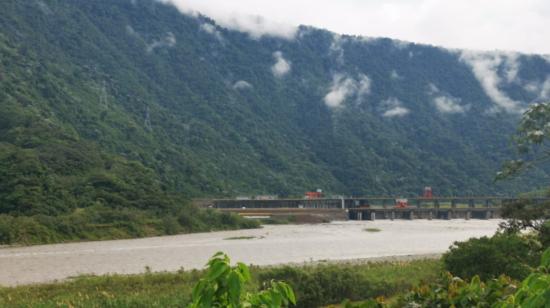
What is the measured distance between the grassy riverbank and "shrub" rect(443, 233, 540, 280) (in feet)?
7.76

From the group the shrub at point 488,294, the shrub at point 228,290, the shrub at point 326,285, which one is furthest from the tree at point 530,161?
the shrub at point 228,290

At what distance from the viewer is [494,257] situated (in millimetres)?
23969

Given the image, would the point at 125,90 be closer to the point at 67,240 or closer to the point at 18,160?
the point at 18,160

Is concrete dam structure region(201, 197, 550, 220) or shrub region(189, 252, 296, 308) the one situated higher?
concrete dam structure region(201, 197, 550, 220)

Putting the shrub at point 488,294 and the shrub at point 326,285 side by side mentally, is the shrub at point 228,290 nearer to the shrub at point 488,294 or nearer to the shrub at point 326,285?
the shrub at point 488,294

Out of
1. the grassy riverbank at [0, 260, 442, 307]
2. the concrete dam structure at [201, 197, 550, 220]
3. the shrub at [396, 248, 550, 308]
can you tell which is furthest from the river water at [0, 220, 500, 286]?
the concrete dam structure at [201, 197, 550, 220]

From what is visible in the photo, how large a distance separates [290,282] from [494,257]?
277 inches

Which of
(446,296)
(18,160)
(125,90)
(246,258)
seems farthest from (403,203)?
(446,296)

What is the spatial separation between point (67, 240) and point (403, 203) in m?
93.1

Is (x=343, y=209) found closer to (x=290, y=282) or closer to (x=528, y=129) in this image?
(x=290, y=282)

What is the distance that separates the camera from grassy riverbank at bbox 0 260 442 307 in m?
23.7

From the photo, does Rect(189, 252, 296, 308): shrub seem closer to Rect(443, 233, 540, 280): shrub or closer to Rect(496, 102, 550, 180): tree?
Rect(496, 102, 550, 180): tree

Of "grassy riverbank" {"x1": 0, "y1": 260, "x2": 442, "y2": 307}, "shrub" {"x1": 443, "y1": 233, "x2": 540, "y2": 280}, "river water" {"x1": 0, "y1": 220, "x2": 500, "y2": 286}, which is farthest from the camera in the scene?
"river water" {"x1": 0, "y1": 220, "x2": 500, "y2": 286}

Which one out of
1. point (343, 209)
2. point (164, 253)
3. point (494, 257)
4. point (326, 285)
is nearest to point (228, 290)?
point (326, 285)
